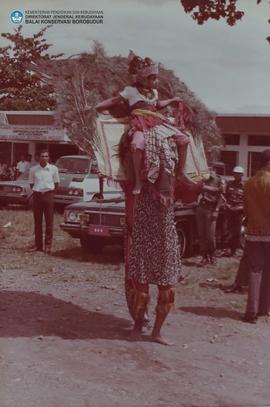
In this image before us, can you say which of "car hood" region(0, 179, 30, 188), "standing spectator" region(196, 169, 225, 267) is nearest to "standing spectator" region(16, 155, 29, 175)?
"car hood" region(0, 179, 30, 188)

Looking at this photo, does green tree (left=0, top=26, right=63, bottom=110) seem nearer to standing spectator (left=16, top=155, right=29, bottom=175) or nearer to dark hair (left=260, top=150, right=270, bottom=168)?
dark hair (left=260, top=150, right=270, bottom=168)

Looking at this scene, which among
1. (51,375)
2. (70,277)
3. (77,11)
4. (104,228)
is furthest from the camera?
(104,228)

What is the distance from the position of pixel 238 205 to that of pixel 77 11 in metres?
5.40

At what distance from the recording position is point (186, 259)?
8984mm

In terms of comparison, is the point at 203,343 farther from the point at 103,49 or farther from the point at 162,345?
the point at 103,49

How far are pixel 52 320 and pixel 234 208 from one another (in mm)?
4460

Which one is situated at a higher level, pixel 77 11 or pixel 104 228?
pixel 77 11

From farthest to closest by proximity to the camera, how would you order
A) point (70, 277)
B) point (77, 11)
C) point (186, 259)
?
point (186, 259)
point (70, 277)
point (77, 11)

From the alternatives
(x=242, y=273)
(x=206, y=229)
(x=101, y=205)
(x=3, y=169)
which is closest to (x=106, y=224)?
(x=101, y=205)

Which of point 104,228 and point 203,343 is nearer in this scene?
point 203,343

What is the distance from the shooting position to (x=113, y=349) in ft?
14.9

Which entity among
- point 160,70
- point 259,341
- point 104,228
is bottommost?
point 259,341

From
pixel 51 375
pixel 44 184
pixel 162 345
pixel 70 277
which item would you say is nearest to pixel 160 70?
pixel 162 345

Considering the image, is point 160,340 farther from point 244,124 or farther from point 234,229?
point 244,124
